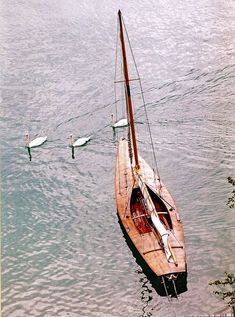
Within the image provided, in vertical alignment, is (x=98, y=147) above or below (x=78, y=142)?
below

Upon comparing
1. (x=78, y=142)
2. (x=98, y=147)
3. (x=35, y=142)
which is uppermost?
(x=35, y=142)

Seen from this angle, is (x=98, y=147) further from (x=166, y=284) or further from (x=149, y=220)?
(x=166, y=284)

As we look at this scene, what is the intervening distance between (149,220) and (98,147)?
17175 mm

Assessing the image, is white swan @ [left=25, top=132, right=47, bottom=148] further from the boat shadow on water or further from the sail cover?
the boat shadow on water

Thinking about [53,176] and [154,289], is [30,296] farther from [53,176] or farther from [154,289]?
[53,176]

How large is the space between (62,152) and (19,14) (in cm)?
4555

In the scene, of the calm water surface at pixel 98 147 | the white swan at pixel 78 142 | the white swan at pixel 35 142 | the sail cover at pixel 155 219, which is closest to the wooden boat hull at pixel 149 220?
the sail cover at pixel 155 219

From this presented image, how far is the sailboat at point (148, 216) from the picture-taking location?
110ft

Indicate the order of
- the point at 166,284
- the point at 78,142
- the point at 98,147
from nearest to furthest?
the point at 166,284
the point at 78,142
the point at 98,147

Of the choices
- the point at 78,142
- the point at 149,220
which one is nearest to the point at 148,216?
the point at 149,220

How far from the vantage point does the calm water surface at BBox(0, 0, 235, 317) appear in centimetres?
3506

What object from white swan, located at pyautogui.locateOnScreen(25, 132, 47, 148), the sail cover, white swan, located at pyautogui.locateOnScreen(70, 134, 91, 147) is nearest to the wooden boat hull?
the sail cover

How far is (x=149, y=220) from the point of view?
38594 mm

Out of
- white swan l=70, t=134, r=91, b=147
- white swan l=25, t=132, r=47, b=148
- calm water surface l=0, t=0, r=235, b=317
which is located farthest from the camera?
white swan l=25, t=132, r=47, b=148
